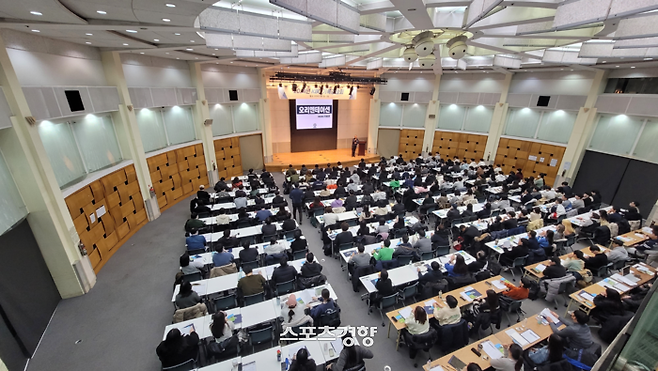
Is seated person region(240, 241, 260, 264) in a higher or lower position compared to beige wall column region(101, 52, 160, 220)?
lower

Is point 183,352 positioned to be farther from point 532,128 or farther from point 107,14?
point 532,128

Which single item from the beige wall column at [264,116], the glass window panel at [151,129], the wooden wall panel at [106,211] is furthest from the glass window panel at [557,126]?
the wooden wall panel at [106,211]

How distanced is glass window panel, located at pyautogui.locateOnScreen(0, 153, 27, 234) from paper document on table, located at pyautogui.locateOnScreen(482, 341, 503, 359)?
28.9ft

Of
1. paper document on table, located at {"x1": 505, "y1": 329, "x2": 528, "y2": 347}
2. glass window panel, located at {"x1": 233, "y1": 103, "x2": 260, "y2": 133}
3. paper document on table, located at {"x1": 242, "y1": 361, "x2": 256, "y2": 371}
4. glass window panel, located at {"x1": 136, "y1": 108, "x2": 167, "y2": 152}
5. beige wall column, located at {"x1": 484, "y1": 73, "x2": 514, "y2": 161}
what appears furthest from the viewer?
beige wall column, located at {"x1": 484, "y1": 73, "x2": 514, "y2": 161}

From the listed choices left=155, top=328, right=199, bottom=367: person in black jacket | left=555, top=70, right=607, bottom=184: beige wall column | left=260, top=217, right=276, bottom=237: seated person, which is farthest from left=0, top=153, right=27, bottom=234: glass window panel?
left=555, top=70, right=607, bottom=184: beige wall column

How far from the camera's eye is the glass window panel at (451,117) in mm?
17656

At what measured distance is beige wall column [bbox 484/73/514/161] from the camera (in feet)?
51.3

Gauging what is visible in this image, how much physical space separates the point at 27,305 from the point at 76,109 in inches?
186

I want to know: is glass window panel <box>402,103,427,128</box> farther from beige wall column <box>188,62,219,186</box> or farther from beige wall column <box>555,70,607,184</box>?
beige wall column <box>188,62,219,186</box>

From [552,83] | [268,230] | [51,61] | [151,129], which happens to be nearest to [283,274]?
[268,230]

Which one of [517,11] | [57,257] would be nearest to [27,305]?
[57,257]

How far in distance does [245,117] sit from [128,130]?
6.81 m

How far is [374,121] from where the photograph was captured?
63.9ft

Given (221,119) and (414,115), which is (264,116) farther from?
(414,115)
